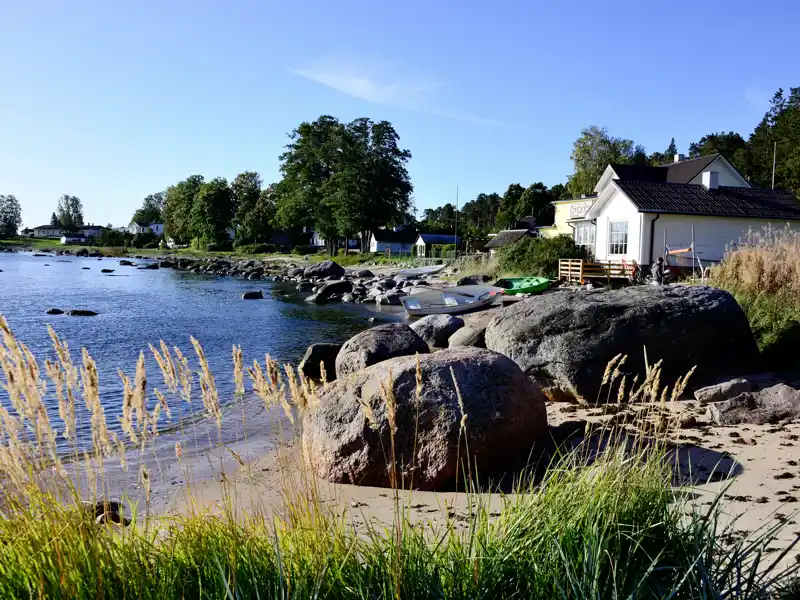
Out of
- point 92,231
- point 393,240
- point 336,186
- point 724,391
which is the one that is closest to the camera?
point 724,391

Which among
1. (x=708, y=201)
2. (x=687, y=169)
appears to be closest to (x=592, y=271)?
(x=708, y=201)

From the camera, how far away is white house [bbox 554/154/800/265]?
26781 mm

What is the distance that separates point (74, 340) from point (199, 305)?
12.4 m

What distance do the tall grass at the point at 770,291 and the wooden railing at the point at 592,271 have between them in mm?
12065

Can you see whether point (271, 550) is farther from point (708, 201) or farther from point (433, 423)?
point (708, 201)

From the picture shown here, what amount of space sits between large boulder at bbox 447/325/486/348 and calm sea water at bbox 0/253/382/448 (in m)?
4.87

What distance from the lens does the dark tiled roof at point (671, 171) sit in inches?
1460

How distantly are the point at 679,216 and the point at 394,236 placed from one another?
2364 inches

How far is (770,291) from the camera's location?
1166 cm

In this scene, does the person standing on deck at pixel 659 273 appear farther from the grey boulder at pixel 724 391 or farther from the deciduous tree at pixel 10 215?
the deciduous tree at pixel 10 215

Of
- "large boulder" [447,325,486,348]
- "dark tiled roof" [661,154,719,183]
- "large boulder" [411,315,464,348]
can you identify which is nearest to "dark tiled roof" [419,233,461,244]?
"dark tiled roof" [661,154,719,183]

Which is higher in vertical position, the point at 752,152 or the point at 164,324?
the point at 752,152

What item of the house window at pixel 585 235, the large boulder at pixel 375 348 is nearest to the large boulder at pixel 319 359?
the large boulder at pixel 375 348

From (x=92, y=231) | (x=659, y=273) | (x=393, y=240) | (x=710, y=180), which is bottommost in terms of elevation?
(x=659, y=273)
